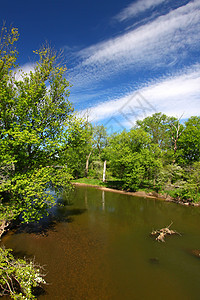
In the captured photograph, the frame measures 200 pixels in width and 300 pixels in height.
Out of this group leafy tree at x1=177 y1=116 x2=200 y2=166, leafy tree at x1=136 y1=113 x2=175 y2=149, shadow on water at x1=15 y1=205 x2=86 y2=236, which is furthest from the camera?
leafy tree at x1=136 y1=113 x2=175 y2=149

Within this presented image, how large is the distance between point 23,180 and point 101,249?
21.5ft

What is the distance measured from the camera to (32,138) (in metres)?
10.7

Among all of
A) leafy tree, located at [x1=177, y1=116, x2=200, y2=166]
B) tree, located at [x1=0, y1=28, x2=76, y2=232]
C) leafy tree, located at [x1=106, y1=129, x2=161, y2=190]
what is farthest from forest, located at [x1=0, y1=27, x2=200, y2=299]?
leafy tree, located at [x1=177, y1=116, x2=200, y2=166]

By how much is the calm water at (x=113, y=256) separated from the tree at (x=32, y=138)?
7.57 feet

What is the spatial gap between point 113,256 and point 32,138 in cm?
864

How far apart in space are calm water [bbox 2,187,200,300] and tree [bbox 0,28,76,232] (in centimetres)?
231

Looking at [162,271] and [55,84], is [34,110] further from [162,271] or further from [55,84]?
[162,271]

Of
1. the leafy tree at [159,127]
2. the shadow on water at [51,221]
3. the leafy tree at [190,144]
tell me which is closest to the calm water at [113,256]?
the shadow on water at [51,221]

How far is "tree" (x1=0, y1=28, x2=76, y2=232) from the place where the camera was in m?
10.4

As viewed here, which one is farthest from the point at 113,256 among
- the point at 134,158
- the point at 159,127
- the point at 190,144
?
the point at 159,127

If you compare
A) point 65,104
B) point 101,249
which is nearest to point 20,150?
point 65,104

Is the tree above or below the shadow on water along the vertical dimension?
above

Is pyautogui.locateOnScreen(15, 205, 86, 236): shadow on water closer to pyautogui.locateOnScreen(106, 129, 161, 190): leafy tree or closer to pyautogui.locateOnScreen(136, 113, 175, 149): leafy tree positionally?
pyautogui.locateOnScreen(106, 129, 161, 190): leafy tree

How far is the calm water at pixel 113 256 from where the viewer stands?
7.45 meters
